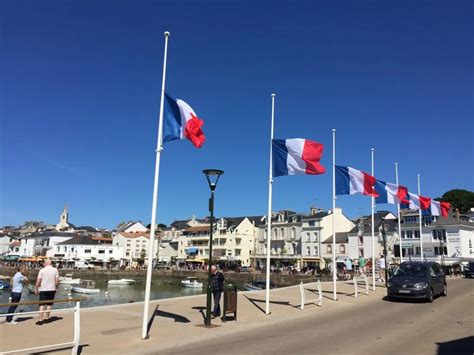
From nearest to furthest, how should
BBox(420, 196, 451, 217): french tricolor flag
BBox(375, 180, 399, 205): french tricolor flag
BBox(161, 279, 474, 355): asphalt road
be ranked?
BBox(161, 279, 474, 355): asphalt road
BBox(375, 180, 399, 205): french tricolor flag
BBox(420, 196, 451, 217): french tricolor flag

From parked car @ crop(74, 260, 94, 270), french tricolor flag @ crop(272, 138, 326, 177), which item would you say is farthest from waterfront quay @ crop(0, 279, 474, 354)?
parked car @ crop(74, 260, 94, 270)

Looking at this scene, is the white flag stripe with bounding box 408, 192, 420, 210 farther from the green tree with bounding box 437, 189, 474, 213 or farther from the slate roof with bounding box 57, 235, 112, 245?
the slate roof with bounding box 57, 235, 112, 245

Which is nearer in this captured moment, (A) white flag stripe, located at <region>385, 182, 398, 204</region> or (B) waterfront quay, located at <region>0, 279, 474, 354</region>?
(B) waterfront quay, located at <region>0, 279, 474, 354</region>

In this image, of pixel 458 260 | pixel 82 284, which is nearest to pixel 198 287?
pixel 82 284

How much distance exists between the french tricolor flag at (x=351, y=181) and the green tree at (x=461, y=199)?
78.5 meters

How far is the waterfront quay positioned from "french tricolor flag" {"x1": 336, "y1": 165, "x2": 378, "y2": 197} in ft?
21.7

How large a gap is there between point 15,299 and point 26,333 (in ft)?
12.0

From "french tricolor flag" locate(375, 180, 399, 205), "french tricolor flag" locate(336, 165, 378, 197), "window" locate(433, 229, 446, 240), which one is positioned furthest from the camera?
"window" locate(433, 229, 446, 240)

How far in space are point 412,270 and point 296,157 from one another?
9275 millimetres

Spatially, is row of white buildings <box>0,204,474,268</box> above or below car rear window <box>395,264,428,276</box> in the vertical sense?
above

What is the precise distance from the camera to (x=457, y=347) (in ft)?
33.9

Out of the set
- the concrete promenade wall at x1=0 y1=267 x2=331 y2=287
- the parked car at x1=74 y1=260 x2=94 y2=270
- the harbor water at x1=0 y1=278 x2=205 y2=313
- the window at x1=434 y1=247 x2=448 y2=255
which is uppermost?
the window at x1=434 y1=247 x2=448 y2=255

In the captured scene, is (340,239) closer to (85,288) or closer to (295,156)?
(85,288)

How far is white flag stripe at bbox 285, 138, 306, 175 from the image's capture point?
17297mm
